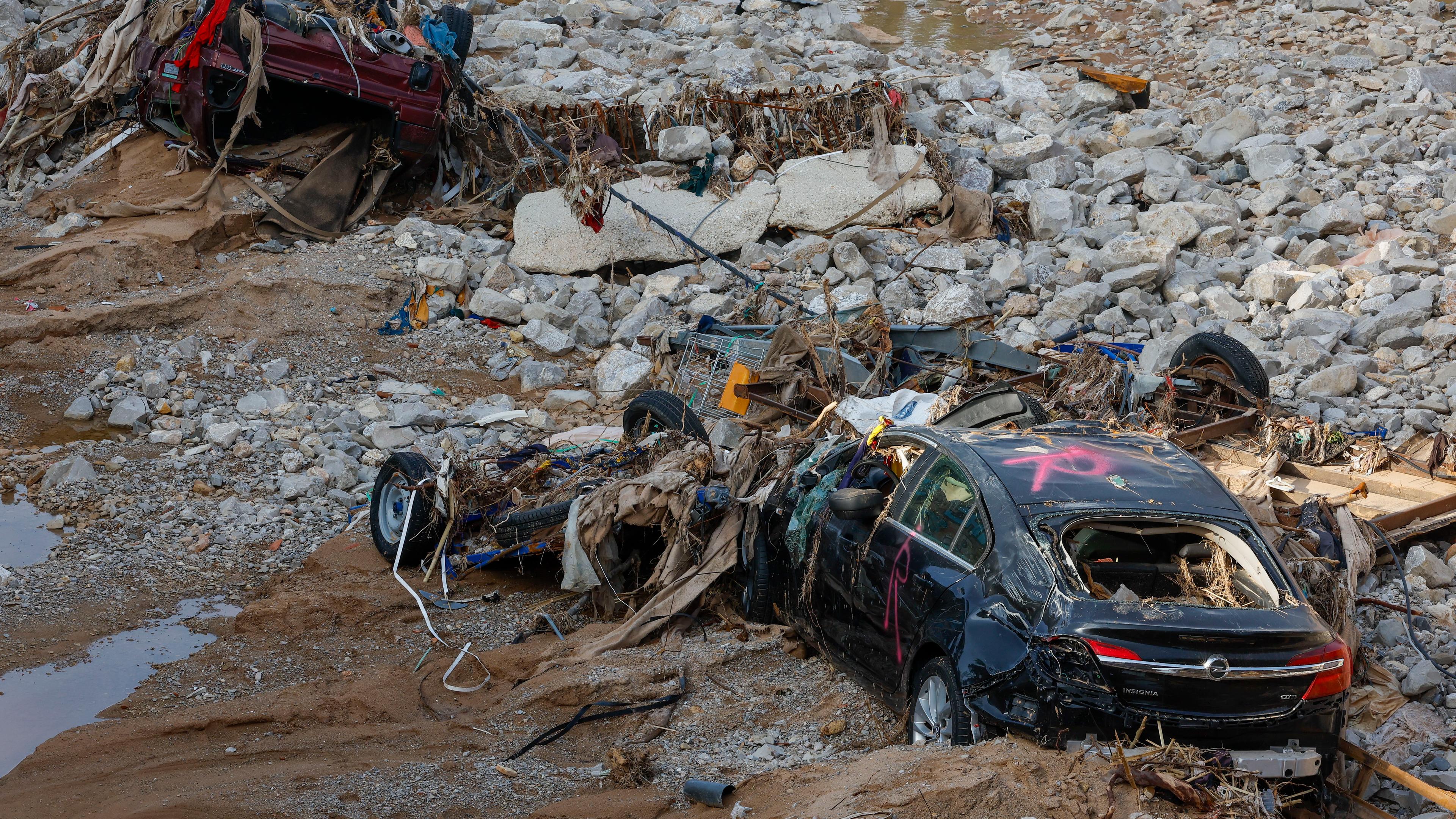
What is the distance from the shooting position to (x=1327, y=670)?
4242mm

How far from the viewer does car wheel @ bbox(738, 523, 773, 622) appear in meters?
6.46

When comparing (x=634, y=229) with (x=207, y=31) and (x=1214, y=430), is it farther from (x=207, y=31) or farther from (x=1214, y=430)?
(x=1214, y=430)

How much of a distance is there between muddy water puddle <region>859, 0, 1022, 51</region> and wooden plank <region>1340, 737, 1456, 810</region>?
20.8m

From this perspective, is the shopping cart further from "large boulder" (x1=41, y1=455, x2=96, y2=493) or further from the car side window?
"large boulder" (x1=41, y1=455, x2=96, y2=493)

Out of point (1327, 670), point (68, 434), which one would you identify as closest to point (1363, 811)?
point (1327, 670)

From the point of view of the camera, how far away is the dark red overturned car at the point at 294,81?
478 inches

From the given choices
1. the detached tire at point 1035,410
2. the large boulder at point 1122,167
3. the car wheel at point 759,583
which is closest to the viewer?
the car wheel at point 759,583

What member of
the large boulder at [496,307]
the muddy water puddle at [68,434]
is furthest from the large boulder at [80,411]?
the large boulder at [496,307]

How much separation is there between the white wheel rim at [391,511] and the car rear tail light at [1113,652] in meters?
4.96

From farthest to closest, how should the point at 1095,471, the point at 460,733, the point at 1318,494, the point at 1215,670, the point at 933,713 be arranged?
the point at 1318,494 < the point at 460,733 < the point at 1095,471 < the point at 933,713 < the point at 1215,670

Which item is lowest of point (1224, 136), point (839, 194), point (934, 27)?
point (839, 194)

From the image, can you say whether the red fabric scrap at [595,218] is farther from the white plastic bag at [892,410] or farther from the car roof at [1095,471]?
the car roof at [1095,471]

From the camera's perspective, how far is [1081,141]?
16.5 metres

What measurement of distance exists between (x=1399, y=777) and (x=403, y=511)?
5932mm
